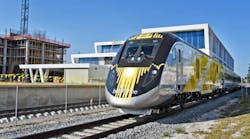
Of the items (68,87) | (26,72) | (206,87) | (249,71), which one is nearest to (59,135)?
(68,87)

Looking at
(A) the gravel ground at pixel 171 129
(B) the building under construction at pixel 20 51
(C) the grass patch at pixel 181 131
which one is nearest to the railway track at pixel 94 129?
(A) the gravel ground at pixel 171 129

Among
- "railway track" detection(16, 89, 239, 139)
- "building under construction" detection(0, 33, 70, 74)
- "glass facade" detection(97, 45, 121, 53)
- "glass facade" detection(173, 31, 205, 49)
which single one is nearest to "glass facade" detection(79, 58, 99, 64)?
"glass facade" detection(97, 45, 121, 53)

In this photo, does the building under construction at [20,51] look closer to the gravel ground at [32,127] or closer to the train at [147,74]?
the gravel ground at [32,127]

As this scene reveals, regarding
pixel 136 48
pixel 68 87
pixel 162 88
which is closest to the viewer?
pixel 162 88

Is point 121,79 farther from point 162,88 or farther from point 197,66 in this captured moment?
point 197,66

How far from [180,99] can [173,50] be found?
2620mm

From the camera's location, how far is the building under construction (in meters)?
79.1

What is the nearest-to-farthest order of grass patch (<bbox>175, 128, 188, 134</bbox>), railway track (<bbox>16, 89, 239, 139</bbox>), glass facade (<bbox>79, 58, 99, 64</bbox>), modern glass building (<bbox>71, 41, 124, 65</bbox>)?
railway track (<bbox>16, 89, 239, 139</bbox>) → grass patch (<bbox>175, 128, 188, 134</bbox>) → modern glass building (<bbox>71, 41, 124, 65</bbox>) → glass facade (<bbox>79, 58, 99, 64</bbox>)

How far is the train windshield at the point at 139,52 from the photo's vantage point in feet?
33.6

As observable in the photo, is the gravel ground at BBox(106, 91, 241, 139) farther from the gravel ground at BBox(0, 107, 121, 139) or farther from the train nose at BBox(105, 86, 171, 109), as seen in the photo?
the gravel ground at BBox(0, 107, 121, 139)

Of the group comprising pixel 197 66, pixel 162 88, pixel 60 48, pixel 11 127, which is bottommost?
pixel 11 127

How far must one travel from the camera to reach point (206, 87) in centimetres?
1759

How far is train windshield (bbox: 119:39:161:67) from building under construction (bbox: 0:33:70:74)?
242ft

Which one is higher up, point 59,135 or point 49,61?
point 49,61
